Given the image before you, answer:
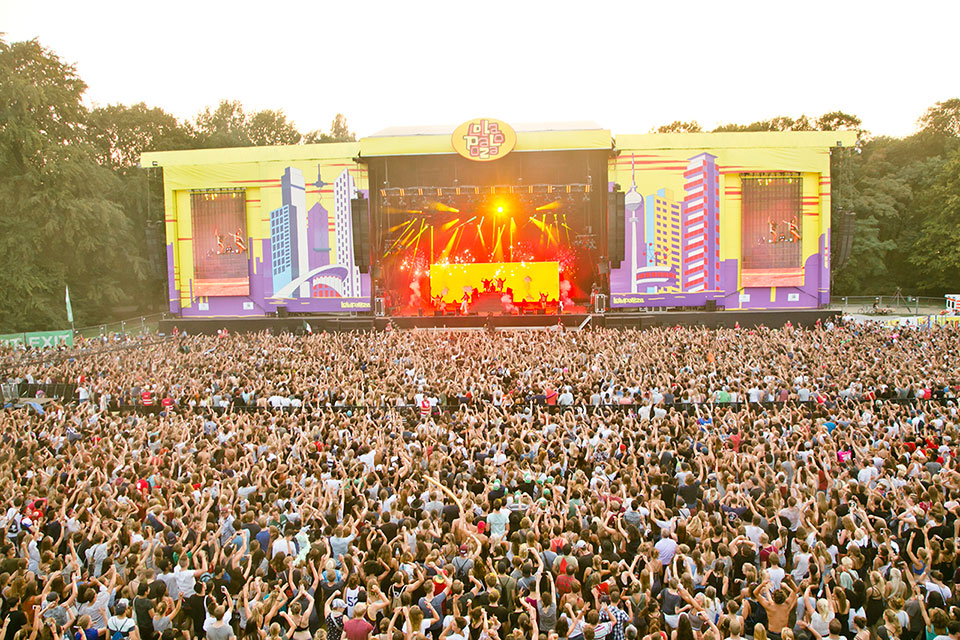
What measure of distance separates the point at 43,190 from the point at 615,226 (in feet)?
87.9

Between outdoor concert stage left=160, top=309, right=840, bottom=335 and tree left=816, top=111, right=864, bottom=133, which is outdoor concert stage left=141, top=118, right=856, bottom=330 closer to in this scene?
outdoor concert stage left=160, top=309, right=840, bottom=335

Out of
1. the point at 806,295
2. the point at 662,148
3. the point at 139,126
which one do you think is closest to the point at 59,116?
the point at 139,126

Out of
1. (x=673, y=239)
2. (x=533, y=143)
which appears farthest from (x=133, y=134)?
(x=673, y=239)

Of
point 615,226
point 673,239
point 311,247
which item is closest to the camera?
point 615,226

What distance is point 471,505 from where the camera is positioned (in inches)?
255

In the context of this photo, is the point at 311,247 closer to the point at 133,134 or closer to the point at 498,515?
the point at 498,515

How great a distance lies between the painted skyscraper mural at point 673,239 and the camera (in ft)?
86.6

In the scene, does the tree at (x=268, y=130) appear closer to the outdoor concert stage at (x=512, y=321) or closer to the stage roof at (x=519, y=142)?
the outdoor concert stage at (x=512, y=321)

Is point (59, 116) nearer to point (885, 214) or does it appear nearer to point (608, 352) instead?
point (608, 352)

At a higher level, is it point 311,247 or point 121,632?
point 311,247

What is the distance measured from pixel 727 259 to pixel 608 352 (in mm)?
12358

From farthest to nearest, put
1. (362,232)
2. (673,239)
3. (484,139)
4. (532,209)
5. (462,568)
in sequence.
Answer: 1. (532,209)
2. (673,239)
3. (362,232)
4. (484,139)
5. (462,568)

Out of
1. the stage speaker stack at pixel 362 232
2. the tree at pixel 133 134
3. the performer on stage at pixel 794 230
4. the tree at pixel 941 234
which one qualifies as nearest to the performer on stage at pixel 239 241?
the stage speaker stack at pixel 362 232

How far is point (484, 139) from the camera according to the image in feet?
81.2
